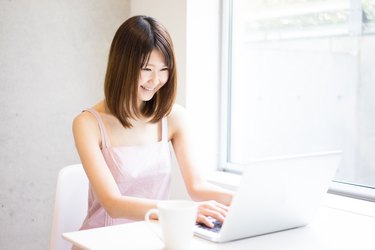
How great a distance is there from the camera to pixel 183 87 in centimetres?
222

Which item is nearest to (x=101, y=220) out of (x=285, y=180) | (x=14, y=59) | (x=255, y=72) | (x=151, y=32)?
(x=151, y=32)

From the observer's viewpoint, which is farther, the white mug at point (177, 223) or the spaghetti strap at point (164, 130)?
the spaghetti strap at point (164, 130)

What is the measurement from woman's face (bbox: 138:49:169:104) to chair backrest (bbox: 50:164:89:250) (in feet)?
1.12

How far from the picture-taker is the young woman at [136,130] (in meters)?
1.51

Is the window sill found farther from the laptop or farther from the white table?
the laptop

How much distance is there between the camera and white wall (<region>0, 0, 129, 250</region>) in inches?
85.0

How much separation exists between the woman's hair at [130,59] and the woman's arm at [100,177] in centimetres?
11

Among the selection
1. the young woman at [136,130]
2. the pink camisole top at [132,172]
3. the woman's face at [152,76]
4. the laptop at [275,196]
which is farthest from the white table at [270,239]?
the woman's face at [152,76]

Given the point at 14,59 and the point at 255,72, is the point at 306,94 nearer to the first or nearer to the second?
the point at 255,72

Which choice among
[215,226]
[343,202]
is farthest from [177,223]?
[343,202]

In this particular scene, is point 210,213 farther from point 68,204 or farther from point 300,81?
point 300,81

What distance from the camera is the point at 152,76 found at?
1552 mm

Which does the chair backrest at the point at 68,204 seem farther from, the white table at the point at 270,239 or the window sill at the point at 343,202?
the window sill at the point at 343,202

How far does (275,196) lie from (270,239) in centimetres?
11
